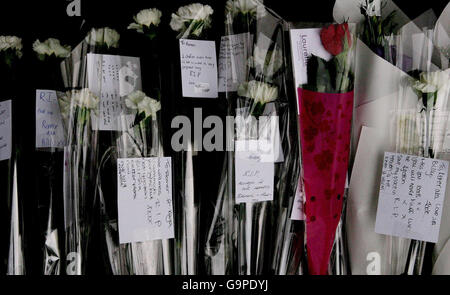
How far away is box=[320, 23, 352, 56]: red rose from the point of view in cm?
130

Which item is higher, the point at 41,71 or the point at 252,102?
the point at 41,71

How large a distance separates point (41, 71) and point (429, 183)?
48.1 inches

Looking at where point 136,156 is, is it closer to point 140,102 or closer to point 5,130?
point 140,102

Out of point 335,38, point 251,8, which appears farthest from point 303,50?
point 251,8

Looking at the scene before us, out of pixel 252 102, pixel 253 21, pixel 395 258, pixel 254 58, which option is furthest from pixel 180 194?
pixel 395 258

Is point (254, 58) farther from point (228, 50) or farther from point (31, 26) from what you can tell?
point (31, 26)

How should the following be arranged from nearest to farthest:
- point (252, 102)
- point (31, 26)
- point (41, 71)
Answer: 1. point (252, 102)
2. point (41, 71)
3. point (31, 26)

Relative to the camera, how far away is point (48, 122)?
4.42 ft

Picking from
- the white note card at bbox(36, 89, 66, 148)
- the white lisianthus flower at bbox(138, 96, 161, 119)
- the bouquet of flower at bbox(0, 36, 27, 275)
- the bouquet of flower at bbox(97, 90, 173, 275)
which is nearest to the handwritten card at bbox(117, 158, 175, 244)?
the bouquet of flower at bbox(97, 90, 173, 275)

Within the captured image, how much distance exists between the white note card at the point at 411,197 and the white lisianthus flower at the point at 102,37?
35.0 inches

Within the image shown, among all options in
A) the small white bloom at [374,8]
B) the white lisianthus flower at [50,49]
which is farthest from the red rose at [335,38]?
the white lisianthus flower at [50,49]

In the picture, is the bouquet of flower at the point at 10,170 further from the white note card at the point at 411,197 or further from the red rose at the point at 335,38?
the white note card at the point at 411,197

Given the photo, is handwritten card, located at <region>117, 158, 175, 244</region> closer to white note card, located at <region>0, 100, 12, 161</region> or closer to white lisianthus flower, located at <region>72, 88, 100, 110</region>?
white lisianthus flower, located at <region>72, 88, 100, 110</region>
